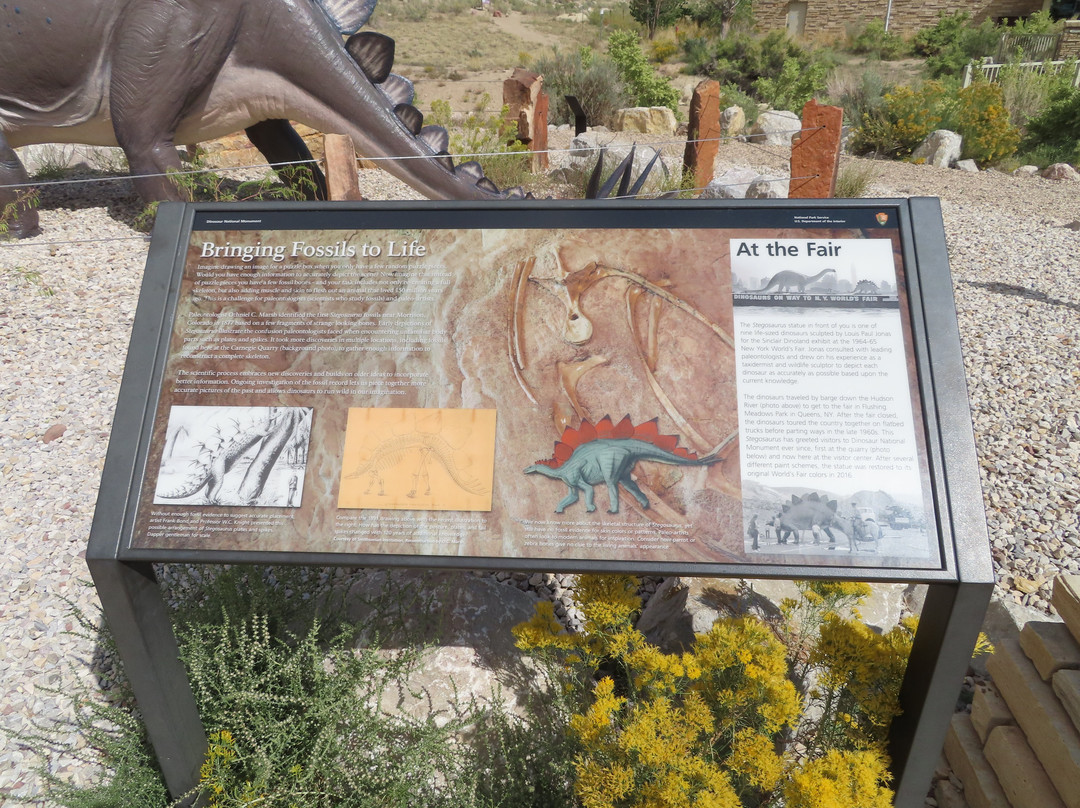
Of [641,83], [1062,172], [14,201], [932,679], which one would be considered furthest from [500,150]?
[1062,172]

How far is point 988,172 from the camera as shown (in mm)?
9070

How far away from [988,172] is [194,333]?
10.5 metres

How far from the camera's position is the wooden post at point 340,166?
13.0 ft

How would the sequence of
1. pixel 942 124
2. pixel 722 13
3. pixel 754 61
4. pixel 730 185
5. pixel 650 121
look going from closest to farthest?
pixel 730 185, pixel 942 124, pixel 650 121, pixel 754 61, pixel 722 13

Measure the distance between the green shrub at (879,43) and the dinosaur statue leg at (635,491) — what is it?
1000 inches

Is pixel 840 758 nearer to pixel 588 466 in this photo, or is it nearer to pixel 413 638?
pixel 588 466

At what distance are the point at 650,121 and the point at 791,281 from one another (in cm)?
937

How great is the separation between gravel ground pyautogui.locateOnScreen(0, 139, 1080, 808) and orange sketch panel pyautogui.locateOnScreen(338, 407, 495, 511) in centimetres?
130

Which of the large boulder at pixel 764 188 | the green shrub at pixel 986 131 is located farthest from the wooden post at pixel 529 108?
the green shrub at pixel 986 131

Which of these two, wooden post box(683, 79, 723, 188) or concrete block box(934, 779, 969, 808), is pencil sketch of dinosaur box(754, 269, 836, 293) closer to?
concrete block box(934, 779, 969, 808)

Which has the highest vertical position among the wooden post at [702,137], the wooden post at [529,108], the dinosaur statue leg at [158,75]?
the wooden post at [529,108]

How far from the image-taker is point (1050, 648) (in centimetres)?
164

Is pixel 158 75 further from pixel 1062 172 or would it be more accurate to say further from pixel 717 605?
pixel 1062 172

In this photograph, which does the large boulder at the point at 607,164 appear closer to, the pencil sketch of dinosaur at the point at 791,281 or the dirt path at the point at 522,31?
the pencil sketch of dinosaur at the point at 791,281
